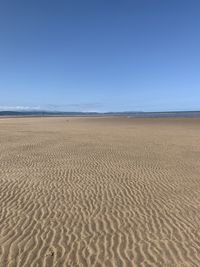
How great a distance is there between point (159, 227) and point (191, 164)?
8936mm

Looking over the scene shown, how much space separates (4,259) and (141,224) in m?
3.87

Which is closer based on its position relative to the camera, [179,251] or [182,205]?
[179,251]

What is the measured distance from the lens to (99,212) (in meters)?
9.13

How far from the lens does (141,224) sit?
8273 mm

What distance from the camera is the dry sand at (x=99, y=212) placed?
6684 mm

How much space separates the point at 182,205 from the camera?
9758 mm

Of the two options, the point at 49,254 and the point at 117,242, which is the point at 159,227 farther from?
the point at 49,254

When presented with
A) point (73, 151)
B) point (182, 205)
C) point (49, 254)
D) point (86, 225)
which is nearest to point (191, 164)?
point (182, 205)

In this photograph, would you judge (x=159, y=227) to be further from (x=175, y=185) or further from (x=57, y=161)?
(x=57, y=161)

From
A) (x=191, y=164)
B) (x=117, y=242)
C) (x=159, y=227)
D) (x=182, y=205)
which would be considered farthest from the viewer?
(x=191, y=164)

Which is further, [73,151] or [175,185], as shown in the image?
[73,151]

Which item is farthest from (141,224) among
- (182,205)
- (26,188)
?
(26,188)

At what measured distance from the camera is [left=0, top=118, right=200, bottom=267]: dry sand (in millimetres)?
6684

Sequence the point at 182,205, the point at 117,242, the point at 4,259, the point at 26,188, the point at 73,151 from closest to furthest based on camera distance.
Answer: the point at 4,259, the point at 117,242, the point at 182,205, the point at 26,188, the point at 73,151
